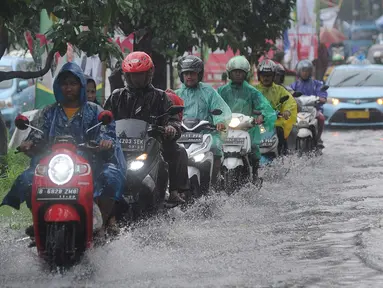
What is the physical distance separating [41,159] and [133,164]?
5.02 feet

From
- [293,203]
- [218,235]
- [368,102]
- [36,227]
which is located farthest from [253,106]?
[368,102]

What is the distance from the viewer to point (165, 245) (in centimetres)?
926

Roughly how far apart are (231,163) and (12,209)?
269 cm

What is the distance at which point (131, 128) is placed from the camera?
9.76 metres

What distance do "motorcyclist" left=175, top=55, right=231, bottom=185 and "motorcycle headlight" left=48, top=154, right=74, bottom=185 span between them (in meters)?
4.79

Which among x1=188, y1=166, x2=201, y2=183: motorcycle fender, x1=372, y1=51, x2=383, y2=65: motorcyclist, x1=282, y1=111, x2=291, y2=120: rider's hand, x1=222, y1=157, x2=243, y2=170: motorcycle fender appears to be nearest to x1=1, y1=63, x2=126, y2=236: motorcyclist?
x1=188, y1=166, x2=201, y2=183: motorcycle fender

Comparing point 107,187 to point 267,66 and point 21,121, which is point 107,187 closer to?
point 21,121

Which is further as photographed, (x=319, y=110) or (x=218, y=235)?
(x=319, y=110)

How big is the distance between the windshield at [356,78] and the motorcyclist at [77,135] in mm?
19257

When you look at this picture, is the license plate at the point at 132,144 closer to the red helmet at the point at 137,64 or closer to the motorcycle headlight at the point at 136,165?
the motorcycle headlight at the point at 136,165

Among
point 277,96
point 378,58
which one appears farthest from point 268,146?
point 378,58

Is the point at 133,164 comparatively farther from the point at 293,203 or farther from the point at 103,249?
the point at 293,203

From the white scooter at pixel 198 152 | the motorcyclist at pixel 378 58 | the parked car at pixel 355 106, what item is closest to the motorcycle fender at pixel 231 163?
the white scooter at pixel 198 152

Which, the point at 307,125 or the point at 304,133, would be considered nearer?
the point at 304,133
